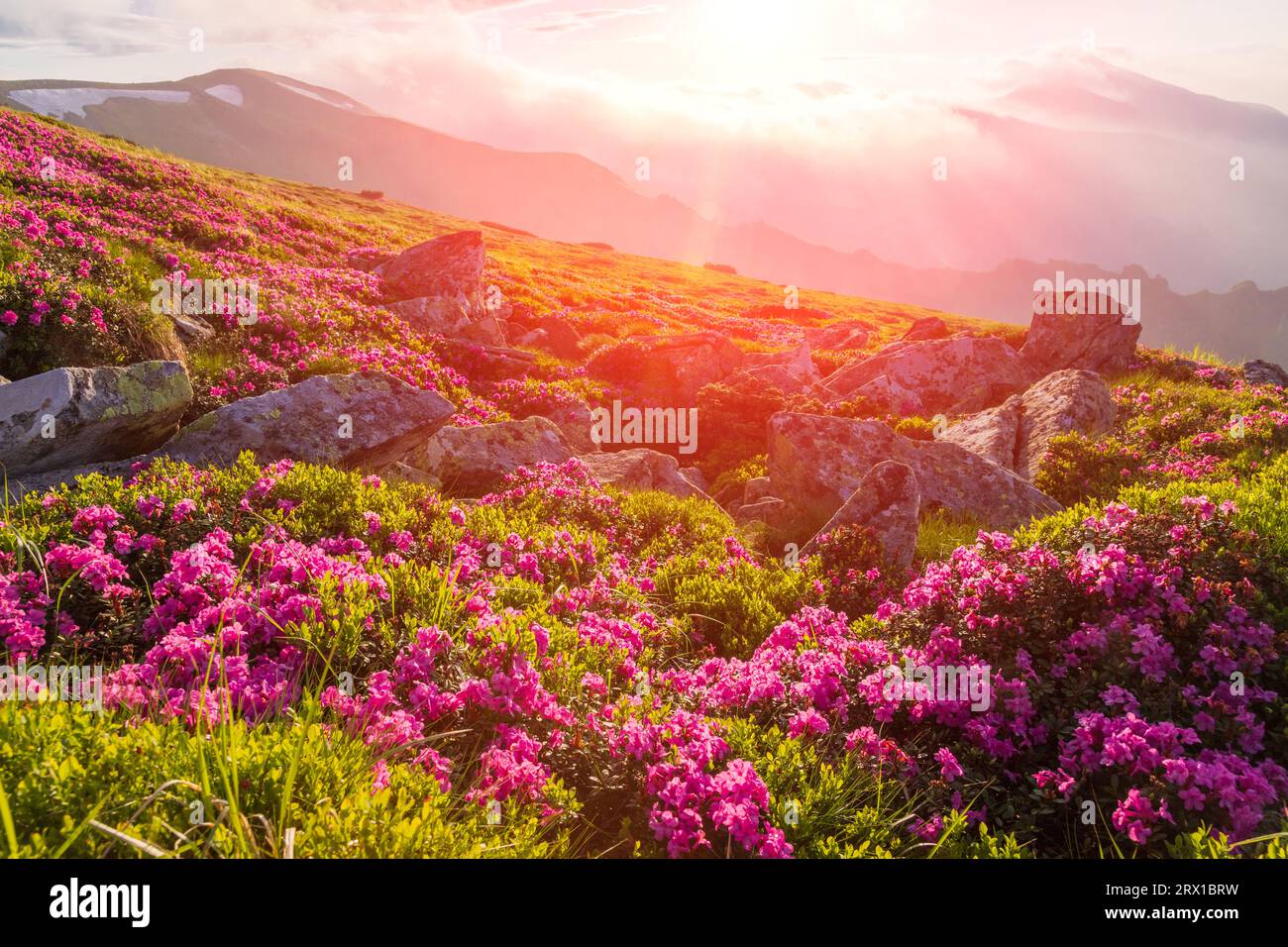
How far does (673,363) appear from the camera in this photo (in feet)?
79.3

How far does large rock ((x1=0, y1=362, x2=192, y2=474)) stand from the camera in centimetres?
889

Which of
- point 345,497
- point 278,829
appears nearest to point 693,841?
point 278,829

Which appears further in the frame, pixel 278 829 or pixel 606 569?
pixel 606 569

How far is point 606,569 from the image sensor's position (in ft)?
30.5

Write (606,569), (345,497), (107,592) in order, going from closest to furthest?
1. (107,592)
2. (345,497)
3. (606,569)

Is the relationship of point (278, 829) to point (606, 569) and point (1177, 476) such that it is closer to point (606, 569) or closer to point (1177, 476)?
point (606, 569)

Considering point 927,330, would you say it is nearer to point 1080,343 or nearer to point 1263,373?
point 1080,343

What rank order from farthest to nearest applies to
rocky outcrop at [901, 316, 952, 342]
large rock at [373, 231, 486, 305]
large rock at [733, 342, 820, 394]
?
rocky outcrop at [901, 316, 952, 342], large rock at [373, 231, 486, 305], large rock at [733, 342, 820, 394]

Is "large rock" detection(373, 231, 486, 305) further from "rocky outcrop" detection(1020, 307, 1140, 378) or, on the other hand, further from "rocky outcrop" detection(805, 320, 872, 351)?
"rocky outcrop" detection(805, 320, 872, 351)

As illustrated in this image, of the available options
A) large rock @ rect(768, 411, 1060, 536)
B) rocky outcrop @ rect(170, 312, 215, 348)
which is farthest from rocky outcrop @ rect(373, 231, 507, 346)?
large rock @ rect(768, 411, 1060, 536)

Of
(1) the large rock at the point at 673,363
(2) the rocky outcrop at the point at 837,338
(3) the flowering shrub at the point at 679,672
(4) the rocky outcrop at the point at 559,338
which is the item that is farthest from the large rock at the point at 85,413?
(2) the rocky outcrop at the point at 837,338

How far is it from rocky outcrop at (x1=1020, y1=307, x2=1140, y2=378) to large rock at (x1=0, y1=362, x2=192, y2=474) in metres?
27.4

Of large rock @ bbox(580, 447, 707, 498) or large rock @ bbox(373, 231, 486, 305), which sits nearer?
large rock @ bbox(580, 447, 707, 498)
